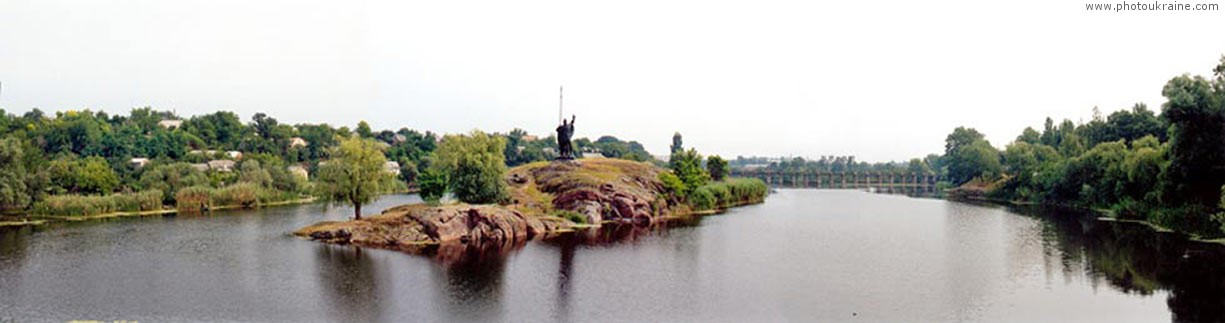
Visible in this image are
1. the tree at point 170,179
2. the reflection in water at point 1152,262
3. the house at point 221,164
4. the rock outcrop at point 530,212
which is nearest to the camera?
the reflection in water at point 1152,262

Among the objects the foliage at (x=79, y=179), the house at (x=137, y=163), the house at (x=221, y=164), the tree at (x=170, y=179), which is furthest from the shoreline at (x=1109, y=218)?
the house at (x=137, y=163)

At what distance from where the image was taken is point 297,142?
598 ft

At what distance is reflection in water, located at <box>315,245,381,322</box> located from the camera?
36531mm

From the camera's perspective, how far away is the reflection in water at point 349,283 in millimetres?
36531

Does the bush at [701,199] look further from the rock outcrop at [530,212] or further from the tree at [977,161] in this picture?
the tree at [977,161]

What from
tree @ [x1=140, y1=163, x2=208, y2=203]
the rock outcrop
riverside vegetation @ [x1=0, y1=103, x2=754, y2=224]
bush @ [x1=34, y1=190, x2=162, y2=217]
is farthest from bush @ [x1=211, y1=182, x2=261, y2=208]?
the rock outcrop

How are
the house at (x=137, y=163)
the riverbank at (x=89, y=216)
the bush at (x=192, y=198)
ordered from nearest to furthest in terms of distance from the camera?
the riverbank at (x=89, y=216), the bush at (x=192, y=198), the house at (x=137, y=163)

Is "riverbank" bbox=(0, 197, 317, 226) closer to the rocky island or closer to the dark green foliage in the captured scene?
the rocky island

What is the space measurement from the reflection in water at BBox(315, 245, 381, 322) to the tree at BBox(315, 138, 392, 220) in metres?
12.1

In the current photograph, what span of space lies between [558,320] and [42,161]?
80520 millimetres

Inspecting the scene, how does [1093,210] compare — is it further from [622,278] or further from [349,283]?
[349,283]

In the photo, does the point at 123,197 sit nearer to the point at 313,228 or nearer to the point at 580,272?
the point at 313,228

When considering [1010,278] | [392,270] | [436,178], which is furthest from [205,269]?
[1010,278]

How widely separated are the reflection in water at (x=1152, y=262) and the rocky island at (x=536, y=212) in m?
40.7
